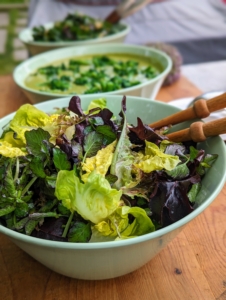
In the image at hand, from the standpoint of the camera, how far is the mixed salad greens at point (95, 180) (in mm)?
530

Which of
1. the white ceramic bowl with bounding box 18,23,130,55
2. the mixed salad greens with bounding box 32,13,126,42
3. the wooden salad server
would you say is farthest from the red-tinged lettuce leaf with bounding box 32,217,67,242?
the wooden salad server

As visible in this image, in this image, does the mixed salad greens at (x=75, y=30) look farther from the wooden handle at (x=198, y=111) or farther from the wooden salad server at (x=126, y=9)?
the wooden handle at (x=198, y=111)

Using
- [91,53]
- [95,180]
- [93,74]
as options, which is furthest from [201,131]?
[91,53]

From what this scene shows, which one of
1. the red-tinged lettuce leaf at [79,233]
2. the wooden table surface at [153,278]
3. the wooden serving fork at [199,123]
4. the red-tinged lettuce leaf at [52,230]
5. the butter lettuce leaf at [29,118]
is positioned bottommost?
the wooden table surface at [153,278]

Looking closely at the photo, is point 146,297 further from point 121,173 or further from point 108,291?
point 121,173

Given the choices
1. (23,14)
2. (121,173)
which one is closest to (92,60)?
(121,173)

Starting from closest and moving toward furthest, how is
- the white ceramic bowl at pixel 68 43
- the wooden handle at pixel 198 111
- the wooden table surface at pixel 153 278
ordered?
the wooden table surface at pixel 153 278
the wooden handle at pixel 198 111
the white ceramic bowl at pixel 68 43

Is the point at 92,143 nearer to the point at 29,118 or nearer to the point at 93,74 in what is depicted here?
the point at 29,118

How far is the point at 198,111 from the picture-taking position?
2.34 feet

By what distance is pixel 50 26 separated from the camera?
1.77m

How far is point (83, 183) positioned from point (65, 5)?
217cm

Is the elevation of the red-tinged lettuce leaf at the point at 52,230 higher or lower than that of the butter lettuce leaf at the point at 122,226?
lower

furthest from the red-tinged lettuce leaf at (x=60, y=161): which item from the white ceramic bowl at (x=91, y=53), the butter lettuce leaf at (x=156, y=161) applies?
the white ceramic bowl at (x=91, y=53)

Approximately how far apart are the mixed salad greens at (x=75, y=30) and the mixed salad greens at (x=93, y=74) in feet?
0.59
